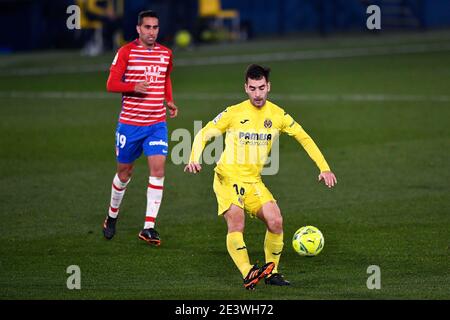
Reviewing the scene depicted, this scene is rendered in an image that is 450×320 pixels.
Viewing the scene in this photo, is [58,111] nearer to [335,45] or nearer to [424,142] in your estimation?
[424,142]

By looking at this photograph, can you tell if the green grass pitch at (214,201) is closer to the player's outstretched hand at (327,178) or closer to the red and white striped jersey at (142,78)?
the player's outstretched hand at (327,178)

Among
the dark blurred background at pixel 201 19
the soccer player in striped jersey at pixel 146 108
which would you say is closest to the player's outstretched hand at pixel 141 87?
the soccer player in striped jersey at pixel 146 108

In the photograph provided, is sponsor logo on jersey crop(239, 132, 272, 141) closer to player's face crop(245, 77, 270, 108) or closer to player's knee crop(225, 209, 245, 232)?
player's face crop(245, 77, 270, 108)

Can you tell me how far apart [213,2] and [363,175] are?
24221 millimetres

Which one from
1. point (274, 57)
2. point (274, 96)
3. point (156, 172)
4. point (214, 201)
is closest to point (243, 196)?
point (156, 172)

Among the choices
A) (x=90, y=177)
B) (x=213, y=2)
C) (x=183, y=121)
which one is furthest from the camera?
(x=213, y=2)

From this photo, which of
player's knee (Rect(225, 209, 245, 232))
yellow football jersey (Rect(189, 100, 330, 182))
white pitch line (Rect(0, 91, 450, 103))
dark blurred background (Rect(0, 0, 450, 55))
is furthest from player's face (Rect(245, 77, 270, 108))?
dark blurred background (Rect(0, 0, 450, 55))

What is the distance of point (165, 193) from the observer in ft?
48.9

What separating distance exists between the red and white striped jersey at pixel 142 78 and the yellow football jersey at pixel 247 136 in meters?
2.10

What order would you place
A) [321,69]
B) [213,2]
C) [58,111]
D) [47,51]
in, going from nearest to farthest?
[58,111] < [321,69] < [47,51] < [213,2]

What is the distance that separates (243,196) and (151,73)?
2670 mm

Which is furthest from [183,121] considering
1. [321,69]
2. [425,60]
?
[425,60]

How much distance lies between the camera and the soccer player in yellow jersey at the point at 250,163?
9.91m

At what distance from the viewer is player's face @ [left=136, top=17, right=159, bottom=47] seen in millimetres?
11930
